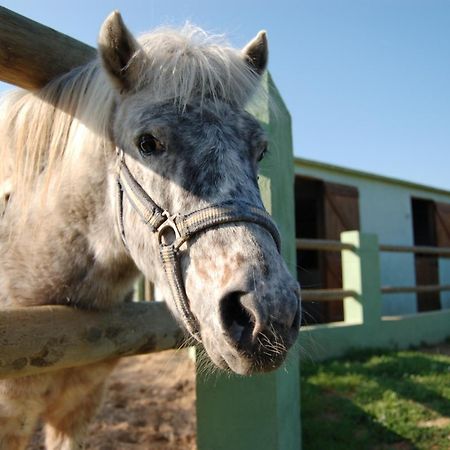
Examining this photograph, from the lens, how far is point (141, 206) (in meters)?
1.71

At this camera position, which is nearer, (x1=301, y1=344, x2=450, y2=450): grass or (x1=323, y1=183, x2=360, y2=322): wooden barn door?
(x1=301, y1=344, x2=450, y2=450): grass

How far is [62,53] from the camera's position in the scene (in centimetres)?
213

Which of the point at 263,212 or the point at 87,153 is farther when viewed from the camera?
the point at 87,153

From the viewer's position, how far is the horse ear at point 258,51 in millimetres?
2146

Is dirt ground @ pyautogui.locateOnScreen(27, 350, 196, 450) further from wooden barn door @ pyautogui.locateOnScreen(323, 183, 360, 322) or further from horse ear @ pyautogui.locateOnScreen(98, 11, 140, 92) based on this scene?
wooden barn door @ pyautogui.locateOnScreen(323, 183, 360, 322)

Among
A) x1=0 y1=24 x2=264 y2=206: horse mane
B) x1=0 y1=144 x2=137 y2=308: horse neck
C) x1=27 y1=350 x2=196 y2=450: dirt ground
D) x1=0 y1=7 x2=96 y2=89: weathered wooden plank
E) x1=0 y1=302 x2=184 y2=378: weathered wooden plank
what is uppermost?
x1=0 y1=7 x2=96 y2=89: weathered wooden plank

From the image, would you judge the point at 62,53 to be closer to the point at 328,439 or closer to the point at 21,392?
the point at 21,392

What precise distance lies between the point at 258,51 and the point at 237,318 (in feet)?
4.42

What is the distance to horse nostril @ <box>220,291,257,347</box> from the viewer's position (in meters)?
1.29

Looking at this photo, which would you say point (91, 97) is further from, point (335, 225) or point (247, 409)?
point (335, 225)

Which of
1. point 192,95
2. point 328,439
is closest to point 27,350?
point 192,95

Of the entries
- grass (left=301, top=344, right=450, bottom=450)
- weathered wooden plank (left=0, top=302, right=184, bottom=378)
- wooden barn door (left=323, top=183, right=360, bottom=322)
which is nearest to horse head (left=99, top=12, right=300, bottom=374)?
weathered wooden plank (left=0, top=302, right=184, bottom=378)

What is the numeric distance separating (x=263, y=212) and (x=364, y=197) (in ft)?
31.0

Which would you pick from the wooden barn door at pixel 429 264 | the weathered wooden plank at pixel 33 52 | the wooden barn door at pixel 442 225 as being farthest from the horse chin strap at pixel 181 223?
the wooden barn door at pixel 442 225
